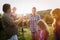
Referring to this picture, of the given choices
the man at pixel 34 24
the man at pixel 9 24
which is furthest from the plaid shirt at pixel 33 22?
the man at pixel 9 24

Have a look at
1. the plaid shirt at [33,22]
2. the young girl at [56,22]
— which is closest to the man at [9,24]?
the plaid shirt at [33,22]

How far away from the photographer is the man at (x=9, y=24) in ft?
7.36

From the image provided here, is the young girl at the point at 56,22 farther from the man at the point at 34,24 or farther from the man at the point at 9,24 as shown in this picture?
the man at the point at 9,24

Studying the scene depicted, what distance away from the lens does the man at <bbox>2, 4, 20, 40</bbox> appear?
2.24 m

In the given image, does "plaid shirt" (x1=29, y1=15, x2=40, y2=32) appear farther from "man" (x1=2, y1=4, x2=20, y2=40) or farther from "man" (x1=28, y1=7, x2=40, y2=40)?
"man" (x1=2, y1=4, x2=20, y2=40)

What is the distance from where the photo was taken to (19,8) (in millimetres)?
2436

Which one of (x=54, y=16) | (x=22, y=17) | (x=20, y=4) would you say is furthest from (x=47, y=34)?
(x=20, y=4)

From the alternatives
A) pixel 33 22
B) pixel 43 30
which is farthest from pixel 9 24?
pixel 43 30

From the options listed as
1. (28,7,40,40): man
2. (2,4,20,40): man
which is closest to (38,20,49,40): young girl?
(28,7,40,40): man

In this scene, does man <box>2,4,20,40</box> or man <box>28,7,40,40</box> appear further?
man <box>28,7,40,40</box>

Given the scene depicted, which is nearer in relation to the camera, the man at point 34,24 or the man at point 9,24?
the man at point 9,24

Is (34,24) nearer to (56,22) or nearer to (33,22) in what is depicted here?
(33,22)

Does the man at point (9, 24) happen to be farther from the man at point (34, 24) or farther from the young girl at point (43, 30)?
the young girl at point (43, 30)

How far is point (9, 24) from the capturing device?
225cm
